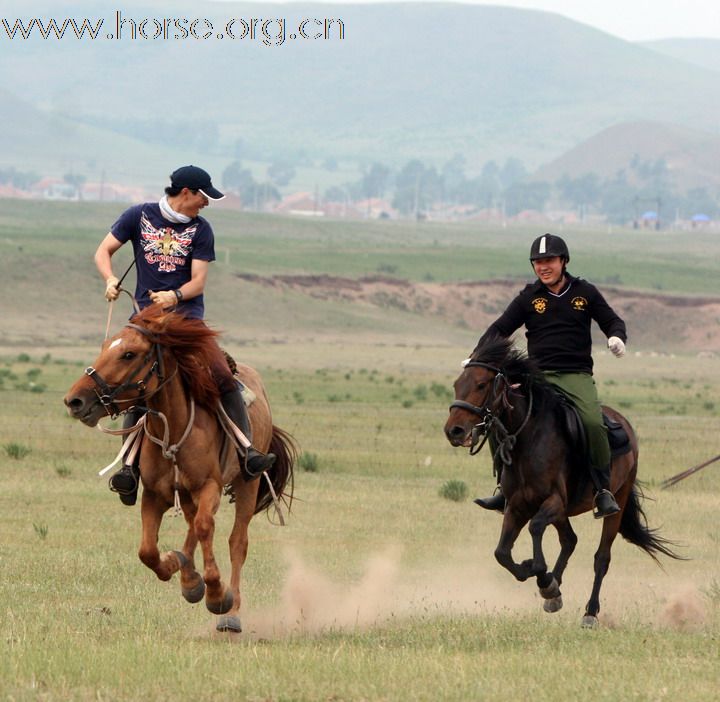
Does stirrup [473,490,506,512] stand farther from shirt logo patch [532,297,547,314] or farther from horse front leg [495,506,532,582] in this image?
shirt logo patch [532,297,547,314]

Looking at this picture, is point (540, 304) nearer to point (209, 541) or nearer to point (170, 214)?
point (170, 214)

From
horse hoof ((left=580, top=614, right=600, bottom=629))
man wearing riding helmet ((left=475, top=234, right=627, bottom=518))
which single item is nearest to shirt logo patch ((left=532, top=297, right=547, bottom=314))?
man wearing riding helmet ((left=475, top=234, right=627, bottom=518))

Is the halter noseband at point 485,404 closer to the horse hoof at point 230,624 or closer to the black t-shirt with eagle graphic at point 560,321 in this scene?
the black t-shirt with eagle graphic at point 560,321

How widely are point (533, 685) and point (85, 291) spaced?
6483cm

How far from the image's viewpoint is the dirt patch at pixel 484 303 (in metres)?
80.9

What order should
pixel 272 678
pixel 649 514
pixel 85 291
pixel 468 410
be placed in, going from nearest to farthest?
pixel 272 678 → pixel 468 410 → pixel 649 514 → pixel 85 291

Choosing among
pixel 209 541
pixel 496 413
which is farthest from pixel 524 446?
pixel 209 541

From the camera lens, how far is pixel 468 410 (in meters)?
11.2

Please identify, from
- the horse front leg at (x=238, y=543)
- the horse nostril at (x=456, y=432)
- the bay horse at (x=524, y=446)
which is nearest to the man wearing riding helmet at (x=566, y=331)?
the bay horse at (x=524, y=446)

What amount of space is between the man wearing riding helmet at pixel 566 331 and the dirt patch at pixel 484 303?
216 feet

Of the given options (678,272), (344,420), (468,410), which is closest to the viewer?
(468,410)

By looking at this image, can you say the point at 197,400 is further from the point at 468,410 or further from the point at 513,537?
the point at 513,537

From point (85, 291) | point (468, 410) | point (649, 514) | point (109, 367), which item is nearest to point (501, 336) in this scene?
point (468, 410)

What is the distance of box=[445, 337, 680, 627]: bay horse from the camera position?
A: 37.4 ft
